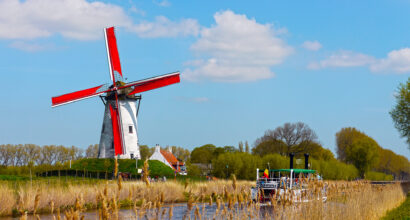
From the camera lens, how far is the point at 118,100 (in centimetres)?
4444

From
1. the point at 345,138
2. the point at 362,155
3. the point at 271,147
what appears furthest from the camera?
the point at 345,138

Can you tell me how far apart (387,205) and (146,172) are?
52.8 feet

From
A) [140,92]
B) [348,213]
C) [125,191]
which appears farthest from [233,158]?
[348,213]

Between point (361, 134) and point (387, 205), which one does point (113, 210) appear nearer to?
point (387, 205)

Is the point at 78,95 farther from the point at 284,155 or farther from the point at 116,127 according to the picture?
the point at 284,155

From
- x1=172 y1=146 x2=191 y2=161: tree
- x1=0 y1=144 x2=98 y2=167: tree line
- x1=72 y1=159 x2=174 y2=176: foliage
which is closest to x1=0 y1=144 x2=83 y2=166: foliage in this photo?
x1=0 y1=144 x2=98 y2=167: tree line

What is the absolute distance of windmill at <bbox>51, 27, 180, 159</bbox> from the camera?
4384 centimetres

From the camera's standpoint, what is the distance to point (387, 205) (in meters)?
17.4

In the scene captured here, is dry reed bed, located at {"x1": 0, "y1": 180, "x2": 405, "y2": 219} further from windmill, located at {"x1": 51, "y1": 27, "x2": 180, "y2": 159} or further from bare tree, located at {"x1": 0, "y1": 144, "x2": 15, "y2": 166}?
bare tree, located at {"x1": 0, "y1": 144, "x2": 15, "y2": 166}

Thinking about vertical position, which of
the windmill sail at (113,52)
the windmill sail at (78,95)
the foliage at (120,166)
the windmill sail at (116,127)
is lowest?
the foliage at (120,166)

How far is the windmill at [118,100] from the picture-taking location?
43.8m

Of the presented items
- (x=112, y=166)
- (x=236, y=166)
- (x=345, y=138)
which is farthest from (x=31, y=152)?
(x=345, y=138)

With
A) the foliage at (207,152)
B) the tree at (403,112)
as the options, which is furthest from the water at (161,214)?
the foliage at (207,152)

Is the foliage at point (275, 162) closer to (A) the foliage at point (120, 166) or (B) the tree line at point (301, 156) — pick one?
(B) the tree line at point (301, 156)
